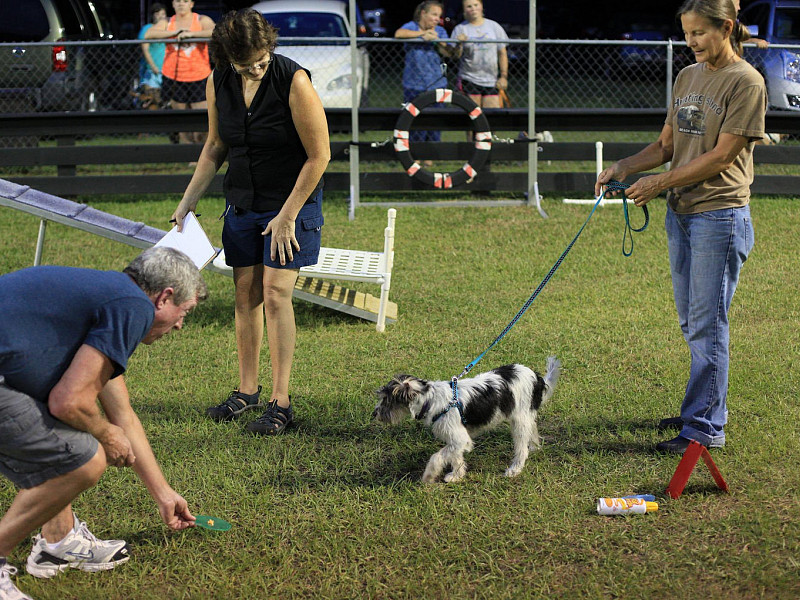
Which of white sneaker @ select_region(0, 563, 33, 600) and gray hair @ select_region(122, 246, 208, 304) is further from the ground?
gray hair @ select_region(122, 246, 208, 304)

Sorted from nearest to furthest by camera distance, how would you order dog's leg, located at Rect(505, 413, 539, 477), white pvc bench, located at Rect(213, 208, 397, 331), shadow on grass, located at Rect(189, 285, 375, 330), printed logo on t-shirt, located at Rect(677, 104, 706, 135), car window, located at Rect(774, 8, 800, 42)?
1. printed logo on t-shirt, located at Rect(677, 104, 706, 135)
2. dog's leg, located at Rect(505, 413, 539, 477)
3. white pvc bench, located at Rect(213, 208, 397, 331)
4. shadow on grass, located at Rect(189, 285, 375, 330)
5. car window, located at Rect(774, 8, 800, 42)

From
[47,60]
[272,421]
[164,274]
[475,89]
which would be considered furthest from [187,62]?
[164,274]

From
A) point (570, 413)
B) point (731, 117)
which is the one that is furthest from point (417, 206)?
point (731, 117)

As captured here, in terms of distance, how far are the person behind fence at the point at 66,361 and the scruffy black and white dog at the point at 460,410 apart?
1133mm

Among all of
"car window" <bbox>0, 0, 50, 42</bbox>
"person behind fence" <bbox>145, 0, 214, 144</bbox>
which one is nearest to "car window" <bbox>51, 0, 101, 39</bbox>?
"car window" <bbox>0, 0, 50, 42</bbox>

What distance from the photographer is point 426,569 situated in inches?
126

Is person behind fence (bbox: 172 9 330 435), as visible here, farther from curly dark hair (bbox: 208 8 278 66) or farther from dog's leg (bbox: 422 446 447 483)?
dog's leg (bbox: 422 446 447 483)

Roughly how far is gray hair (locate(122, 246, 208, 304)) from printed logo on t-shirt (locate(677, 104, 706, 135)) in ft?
7.32

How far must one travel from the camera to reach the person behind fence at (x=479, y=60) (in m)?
10.3

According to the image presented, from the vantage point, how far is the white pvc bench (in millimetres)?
5945

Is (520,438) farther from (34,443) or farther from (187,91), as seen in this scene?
(187,91)

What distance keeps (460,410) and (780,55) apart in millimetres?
9390

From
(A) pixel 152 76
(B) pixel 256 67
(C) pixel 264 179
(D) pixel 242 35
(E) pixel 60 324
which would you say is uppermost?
(D) pixel 242 35

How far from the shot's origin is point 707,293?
3844mm
